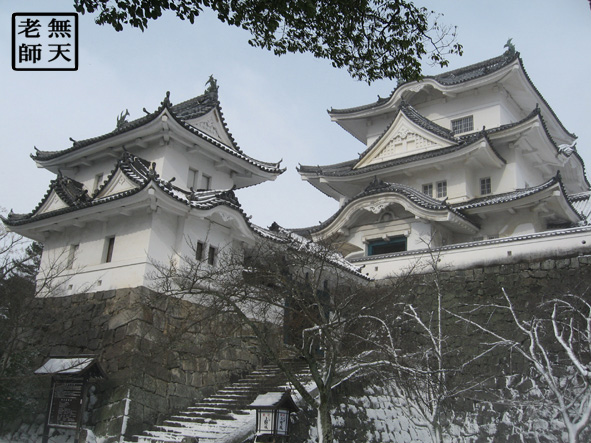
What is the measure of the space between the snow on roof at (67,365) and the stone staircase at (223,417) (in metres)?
1.86

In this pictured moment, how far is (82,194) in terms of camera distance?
51.7ft

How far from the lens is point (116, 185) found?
601 inches

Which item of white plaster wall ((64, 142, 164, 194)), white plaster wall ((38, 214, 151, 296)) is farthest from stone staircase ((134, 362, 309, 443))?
white plaster wall ((64, 142, 164, 194))

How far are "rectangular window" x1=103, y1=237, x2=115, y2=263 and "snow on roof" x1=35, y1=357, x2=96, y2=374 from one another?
10.4ft

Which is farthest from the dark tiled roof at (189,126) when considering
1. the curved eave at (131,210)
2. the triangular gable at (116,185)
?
the curved eave at (131,210)

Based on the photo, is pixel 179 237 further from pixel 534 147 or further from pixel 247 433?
pixel 534 147

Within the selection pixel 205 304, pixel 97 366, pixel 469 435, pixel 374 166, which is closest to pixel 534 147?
pixel 374 166

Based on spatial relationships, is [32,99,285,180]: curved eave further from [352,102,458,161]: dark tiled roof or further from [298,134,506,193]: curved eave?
[352,102,458,161]: dark tiled roof

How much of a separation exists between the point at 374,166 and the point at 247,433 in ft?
48.3

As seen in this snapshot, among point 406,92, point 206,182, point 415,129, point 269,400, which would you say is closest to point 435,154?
point 415,129

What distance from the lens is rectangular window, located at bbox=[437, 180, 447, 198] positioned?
884 inches

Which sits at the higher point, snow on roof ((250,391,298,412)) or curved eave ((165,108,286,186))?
curved eave ((165,108,286,186))

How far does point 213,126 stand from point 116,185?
4.14m

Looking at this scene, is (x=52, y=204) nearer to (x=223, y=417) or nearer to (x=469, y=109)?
(x=223, y=417)
